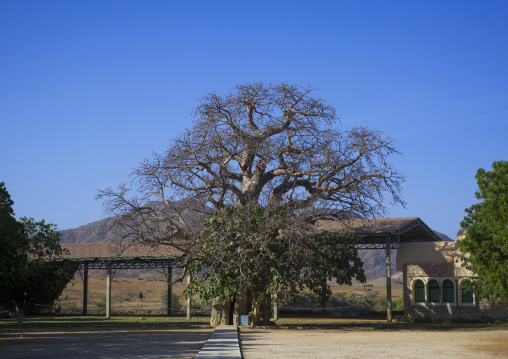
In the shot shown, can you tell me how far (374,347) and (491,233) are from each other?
9968 millimetres

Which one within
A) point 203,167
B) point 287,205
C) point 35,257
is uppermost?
point 203,167

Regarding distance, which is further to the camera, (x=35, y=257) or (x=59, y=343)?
(x=35, y=257)

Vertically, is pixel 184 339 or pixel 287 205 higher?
pixel 287 205

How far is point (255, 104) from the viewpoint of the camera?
29.3 meters

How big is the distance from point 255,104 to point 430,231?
16559 millimetres

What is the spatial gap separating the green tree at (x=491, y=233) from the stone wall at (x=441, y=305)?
5.74m

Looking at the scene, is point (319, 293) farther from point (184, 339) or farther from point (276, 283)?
point (184, 339)

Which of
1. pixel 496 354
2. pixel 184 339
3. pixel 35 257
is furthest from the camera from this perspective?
pixel 35 257

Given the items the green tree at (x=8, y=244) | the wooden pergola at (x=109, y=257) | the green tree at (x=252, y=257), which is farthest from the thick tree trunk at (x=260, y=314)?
the green tree at (x=8, y=244)

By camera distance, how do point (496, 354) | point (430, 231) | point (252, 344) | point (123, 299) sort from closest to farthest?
point (496, 354)
point (252, 344)
point (430, 231)
point (123, 299)

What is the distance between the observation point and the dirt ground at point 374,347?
15.7 meters

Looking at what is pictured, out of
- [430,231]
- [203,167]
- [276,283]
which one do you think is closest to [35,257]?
[203,167]

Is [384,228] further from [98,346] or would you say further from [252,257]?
[98,346]

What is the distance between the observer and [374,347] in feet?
59.4
